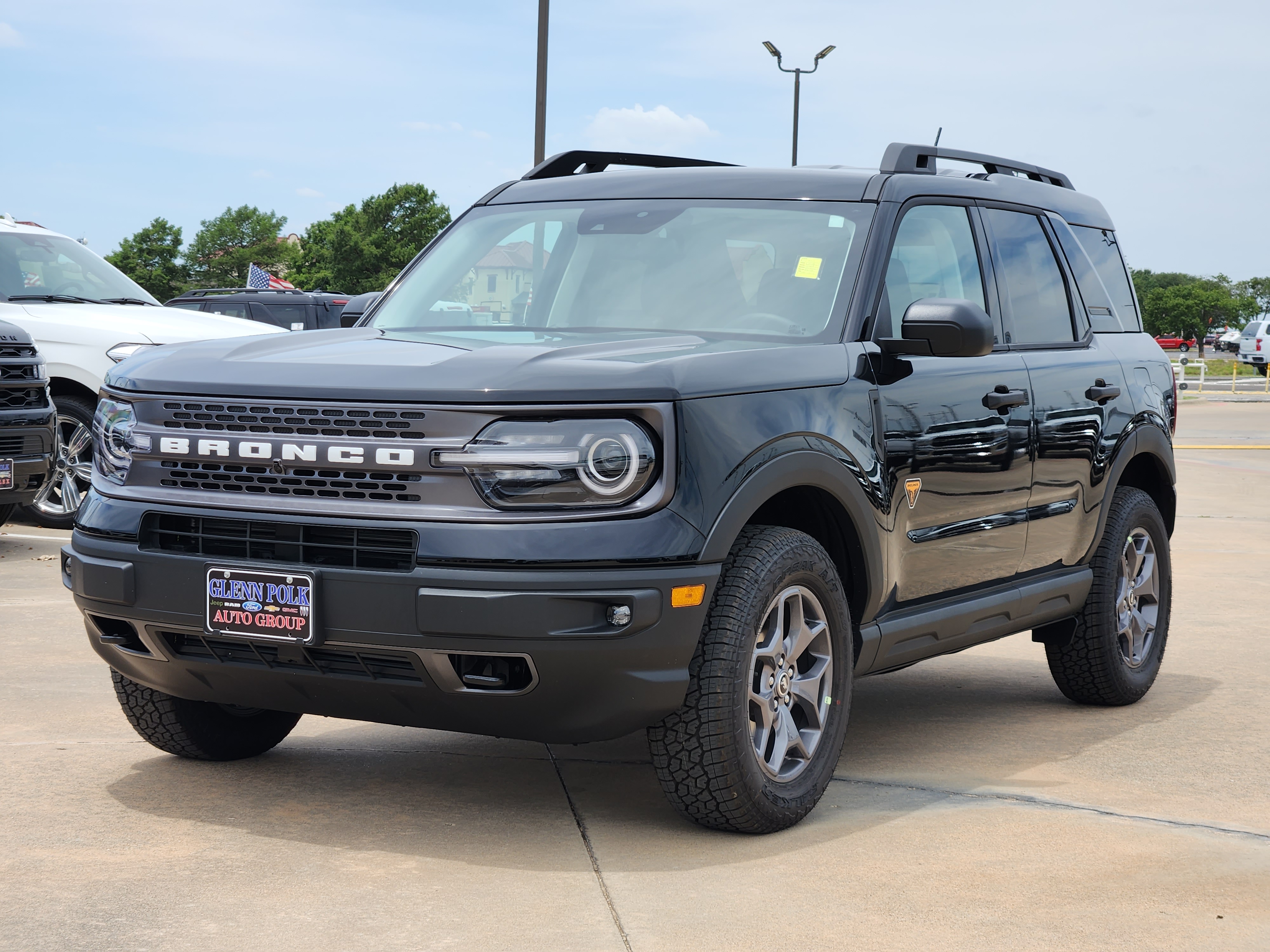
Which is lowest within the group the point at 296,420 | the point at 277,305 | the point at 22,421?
the point at 22,421

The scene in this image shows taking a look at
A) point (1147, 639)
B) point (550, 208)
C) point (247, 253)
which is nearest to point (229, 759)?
point (550, 208)

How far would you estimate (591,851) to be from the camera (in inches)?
169

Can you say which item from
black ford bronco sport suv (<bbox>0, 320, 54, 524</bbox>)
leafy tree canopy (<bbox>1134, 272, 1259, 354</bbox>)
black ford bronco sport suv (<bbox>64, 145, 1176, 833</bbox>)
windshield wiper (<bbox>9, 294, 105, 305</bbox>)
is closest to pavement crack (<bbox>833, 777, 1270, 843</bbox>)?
black ford bronco sport suv (<bbox>64, 145, 1176, 833</bbox>)

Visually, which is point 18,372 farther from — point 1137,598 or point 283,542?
point 1137,598

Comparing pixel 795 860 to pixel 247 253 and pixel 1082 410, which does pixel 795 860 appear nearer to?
pixel 1082 410

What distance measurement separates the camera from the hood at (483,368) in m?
3.99

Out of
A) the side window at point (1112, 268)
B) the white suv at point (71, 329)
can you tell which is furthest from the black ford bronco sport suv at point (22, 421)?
the side window at point (1112, 268)

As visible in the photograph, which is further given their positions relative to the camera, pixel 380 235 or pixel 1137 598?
pixel 380 235

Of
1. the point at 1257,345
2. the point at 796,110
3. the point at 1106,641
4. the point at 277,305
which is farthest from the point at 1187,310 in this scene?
the point at 1106,641

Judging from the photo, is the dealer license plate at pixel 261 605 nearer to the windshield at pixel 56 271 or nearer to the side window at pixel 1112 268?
the side window at pixel 1112 268

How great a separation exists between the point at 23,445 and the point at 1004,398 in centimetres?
640

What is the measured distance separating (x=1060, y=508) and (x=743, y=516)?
7.01 ft

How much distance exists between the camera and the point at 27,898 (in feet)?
12.5

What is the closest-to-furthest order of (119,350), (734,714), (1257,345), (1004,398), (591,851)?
(734,714) < (591,851) < (1004,398) < (119,350) < (1257,345)
